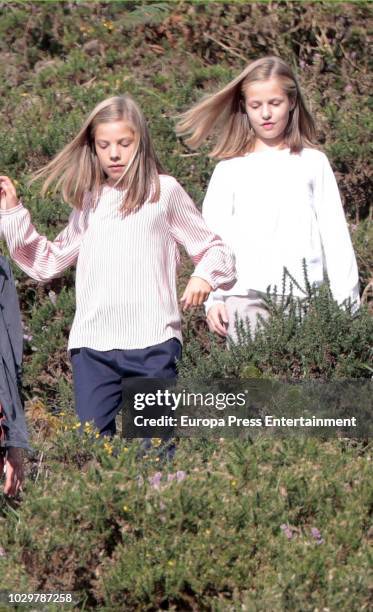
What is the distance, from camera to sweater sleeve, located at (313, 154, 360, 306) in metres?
5.41

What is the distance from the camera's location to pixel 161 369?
4.89 m

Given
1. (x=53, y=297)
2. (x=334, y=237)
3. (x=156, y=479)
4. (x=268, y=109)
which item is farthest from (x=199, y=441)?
(x=53, y=297)

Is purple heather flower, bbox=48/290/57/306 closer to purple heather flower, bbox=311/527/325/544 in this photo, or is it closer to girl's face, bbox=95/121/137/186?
girl's face, bbox=95/121/137/186

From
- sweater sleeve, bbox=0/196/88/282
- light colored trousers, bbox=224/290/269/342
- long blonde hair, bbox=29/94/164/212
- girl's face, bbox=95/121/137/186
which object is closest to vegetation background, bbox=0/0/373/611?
light colored trousers, bbox=224/290/269/342

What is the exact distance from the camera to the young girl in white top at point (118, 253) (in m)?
4.93

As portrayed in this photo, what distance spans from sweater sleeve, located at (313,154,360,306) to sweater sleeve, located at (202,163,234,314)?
363 mm

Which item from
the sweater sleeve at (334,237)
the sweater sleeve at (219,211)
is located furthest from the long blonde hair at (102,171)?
the sweater sleeve at (334,237)

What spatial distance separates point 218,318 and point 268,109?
36.5 inches

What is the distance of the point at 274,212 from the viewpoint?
5.38 metres

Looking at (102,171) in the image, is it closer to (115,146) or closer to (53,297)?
(115,146)

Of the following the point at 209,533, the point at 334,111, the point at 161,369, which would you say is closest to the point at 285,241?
the point at 161,369

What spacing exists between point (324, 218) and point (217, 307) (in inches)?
23.1

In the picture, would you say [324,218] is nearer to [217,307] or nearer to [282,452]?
[217,307]

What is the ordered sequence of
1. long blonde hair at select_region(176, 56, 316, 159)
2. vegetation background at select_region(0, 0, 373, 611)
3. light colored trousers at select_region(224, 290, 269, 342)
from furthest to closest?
long blonde hair at select_region(176, 56, 316, 159) → light colored trousers at select_region(224, 290, 269, 342) → vegetation background at select_region(0, 0, 373, 611)
